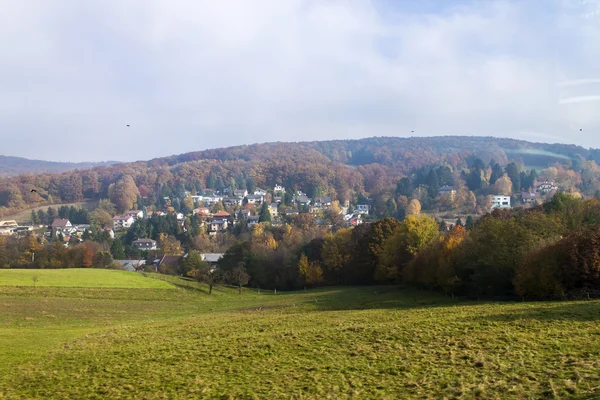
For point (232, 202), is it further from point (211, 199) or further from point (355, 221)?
point (355, 221)

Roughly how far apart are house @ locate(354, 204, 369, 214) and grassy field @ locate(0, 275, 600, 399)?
102 m

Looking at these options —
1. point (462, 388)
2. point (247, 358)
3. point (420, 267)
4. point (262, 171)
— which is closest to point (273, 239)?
point (420, 267)

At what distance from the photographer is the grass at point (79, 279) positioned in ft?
131

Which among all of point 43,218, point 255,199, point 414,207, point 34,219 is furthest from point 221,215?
point 414,207

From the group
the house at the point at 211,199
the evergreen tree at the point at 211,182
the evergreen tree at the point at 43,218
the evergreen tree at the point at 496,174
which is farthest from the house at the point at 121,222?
the evergreen tree at the point at 496,174

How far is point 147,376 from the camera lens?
43.7 feet

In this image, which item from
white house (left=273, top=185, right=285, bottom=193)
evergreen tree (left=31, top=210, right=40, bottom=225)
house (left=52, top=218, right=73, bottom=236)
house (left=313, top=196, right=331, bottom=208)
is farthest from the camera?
white house (left=273, top=185, right=285, bottom=193)

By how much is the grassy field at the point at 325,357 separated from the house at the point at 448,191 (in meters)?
99.9

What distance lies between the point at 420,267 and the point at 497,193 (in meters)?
88.8

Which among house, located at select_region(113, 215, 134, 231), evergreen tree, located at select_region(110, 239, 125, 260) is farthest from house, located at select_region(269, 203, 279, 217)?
evergreen tree, located at select_region(110, 239, 125, 260)

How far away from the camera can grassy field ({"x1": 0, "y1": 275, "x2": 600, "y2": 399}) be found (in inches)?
432

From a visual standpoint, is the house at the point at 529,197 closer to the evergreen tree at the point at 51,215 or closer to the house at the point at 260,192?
the house at the point at 260,192

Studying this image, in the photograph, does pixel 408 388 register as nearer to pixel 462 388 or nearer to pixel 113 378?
pixel 462 388

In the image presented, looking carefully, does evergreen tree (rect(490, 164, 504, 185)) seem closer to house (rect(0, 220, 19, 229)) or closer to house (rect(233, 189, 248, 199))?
house (rect(233, 189, 248, 199))
